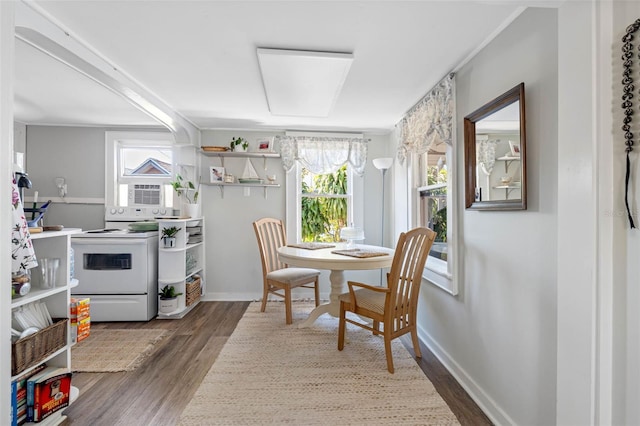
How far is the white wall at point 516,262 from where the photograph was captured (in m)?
1.33

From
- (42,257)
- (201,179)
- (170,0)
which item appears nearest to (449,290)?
(170,0)

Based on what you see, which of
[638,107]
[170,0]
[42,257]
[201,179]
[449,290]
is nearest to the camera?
[638,107]

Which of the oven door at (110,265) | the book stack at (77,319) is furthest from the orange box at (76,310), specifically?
the oven door at (110,265)

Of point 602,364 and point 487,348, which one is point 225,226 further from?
point 602,364

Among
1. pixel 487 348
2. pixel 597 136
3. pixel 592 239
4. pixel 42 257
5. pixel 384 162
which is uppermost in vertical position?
pixel 384 162

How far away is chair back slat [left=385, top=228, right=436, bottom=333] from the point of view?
2.07 metres

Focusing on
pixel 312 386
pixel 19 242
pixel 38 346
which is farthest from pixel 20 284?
pixel 312 386

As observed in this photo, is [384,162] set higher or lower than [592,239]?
higher

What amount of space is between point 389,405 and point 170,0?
97.9 inches

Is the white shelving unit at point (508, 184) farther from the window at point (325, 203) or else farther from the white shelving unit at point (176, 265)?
the white shelving unit at point (176, 265)

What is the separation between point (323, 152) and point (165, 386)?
112 inches

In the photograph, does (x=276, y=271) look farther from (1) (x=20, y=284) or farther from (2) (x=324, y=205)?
(1) (x=20, y=284)

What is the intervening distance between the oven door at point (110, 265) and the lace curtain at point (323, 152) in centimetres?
190

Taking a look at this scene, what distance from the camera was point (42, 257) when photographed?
1.74 meters
